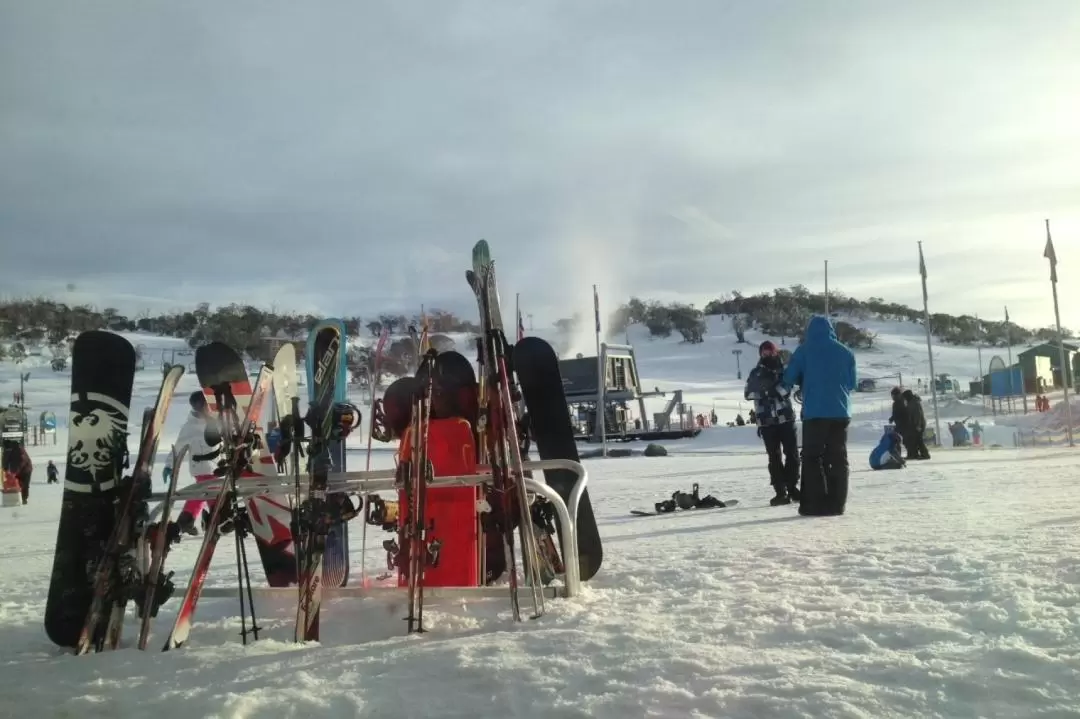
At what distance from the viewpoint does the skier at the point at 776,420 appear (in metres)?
7.78

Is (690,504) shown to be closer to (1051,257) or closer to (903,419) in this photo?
(903,419)

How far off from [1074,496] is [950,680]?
517cm

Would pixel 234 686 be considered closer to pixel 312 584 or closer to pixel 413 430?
pixel 312 584

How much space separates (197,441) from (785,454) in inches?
214

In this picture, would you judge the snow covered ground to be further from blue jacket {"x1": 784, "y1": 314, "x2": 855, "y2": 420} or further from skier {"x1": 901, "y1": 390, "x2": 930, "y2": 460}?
skier {"x1": 901, "y1": 390, "x2": 930, "y2": 460}

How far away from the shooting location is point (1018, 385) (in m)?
36.6

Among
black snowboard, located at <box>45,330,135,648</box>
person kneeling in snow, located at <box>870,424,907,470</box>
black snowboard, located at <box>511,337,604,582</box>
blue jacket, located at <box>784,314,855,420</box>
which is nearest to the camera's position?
black snowboard, located at <box>45,330,135,648</box>

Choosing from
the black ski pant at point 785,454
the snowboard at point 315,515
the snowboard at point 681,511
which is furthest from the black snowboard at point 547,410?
the black ski pant at point 785,454

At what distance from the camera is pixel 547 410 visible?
4.56m

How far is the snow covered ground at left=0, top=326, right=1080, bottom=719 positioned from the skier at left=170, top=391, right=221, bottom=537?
0.53 metres

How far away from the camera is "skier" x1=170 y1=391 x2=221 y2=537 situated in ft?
13.6

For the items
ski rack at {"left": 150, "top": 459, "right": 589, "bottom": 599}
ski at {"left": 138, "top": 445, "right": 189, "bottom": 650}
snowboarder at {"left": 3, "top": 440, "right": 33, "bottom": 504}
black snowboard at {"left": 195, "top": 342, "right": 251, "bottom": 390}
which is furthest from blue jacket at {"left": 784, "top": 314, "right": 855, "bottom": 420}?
snowboarder at {"left": 3, "top": 440, "right": 33, "bottom": 504}

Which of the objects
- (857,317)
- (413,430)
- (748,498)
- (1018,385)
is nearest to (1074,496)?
(748,498)

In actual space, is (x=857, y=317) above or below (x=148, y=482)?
above
